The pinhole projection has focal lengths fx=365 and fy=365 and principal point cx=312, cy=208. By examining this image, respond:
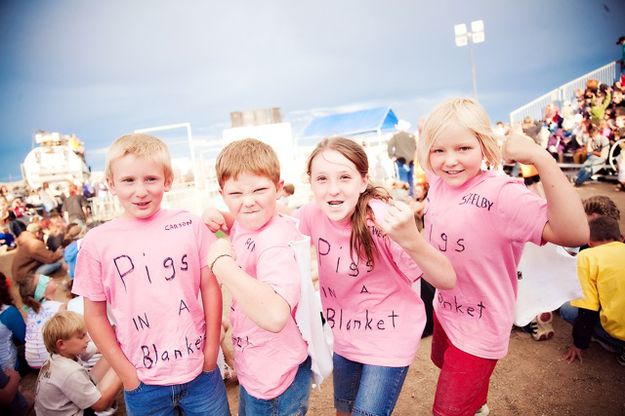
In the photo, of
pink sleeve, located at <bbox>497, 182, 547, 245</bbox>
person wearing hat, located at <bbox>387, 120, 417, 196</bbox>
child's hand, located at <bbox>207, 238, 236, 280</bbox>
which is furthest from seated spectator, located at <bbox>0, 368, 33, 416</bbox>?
person wearing hat, located at <bbox>387, 120, 417, 196</bbox>

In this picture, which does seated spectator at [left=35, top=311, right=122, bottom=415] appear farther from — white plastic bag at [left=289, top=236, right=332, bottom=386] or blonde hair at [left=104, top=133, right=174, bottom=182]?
white plastic bag at [left=289, top=236, right=332, bottom=386]

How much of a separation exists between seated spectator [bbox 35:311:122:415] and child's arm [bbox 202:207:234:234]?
1554 mm

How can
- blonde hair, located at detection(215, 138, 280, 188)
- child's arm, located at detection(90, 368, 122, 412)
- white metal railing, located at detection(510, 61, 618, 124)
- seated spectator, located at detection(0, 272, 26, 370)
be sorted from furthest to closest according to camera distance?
white metal railing, located at detection(510, 61, 618, 124)
seated spectator, located at detection(0, 272, 26, 370)
child's arm, located at detection(90, 368, 122, 412)
blonde hair, located at detection(215, 138, 280, 188)

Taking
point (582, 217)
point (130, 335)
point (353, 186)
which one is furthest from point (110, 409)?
point (582, 217)

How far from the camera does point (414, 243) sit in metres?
1.42

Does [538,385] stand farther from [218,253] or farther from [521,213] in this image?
[218,253]

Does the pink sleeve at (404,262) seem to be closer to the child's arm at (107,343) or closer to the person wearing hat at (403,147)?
the child's arm at (107,343)

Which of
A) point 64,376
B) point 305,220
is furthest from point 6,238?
point 305,220

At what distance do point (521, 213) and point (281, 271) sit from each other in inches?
44.1

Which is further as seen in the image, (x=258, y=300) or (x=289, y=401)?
(x=289, y=401)

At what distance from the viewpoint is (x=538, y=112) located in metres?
16.5

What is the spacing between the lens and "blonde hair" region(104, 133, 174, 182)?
5.75 ft

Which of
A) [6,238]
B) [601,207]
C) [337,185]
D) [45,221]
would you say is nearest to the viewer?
[337,185]

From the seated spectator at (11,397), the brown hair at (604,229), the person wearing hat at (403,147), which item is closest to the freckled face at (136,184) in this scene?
the seated spectator at (11,397)
